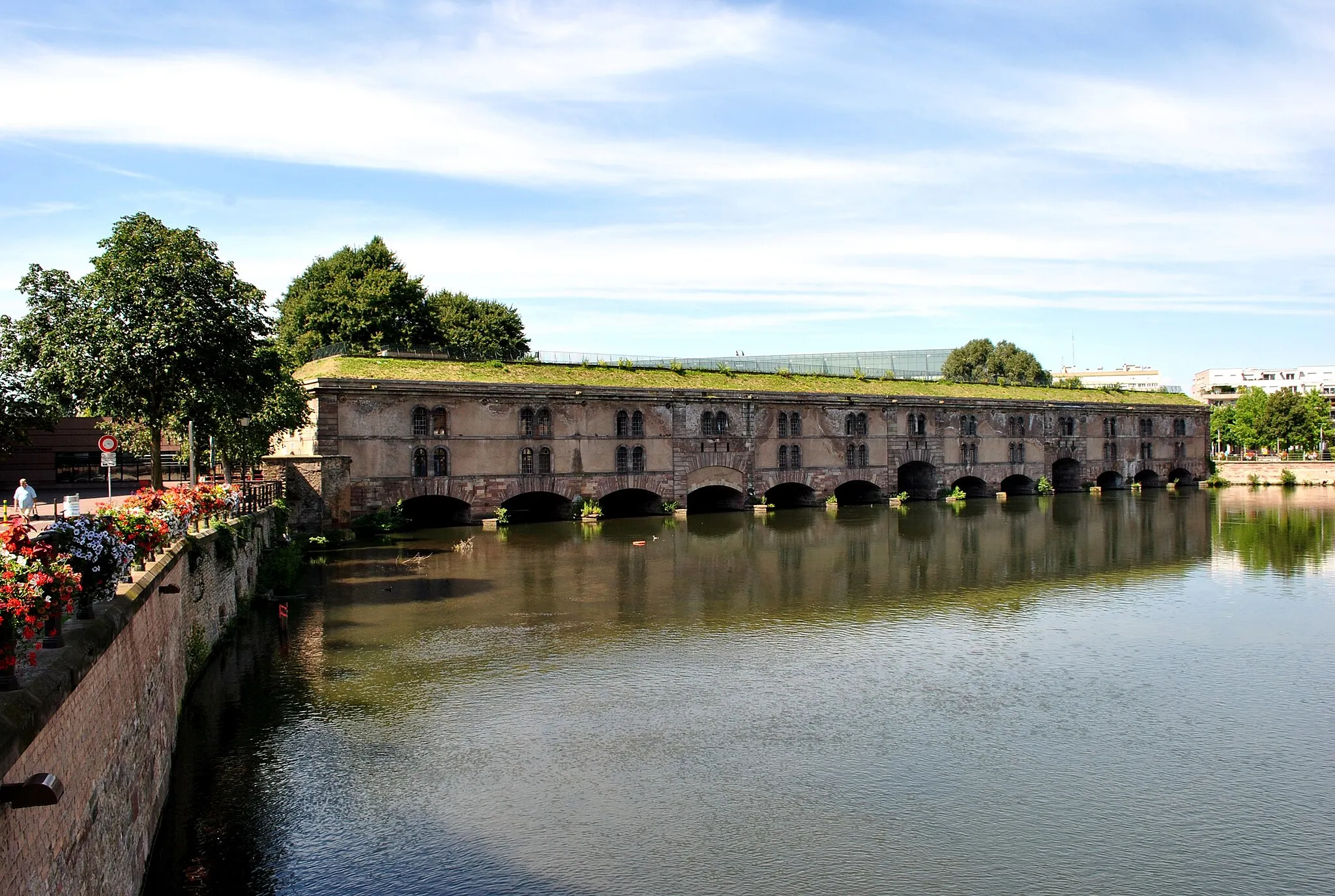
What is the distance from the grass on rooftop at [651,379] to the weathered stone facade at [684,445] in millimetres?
761

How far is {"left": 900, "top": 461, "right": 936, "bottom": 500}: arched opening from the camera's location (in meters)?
66.0

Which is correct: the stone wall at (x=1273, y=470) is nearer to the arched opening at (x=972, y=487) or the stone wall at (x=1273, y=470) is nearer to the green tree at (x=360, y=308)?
the arched opening at (x=972, y=487)

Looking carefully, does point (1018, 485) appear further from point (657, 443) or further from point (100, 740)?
point (100, 740)

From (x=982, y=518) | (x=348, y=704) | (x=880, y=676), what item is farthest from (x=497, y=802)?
(x=982, y=518)

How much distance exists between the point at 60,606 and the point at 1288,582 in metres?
35.6

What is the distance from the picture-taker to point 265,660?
2320 cm

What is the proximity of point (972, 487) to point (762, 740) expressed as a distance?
180ft

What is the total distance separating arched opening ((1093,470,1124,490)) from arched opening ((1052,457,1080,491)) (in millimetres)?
2707

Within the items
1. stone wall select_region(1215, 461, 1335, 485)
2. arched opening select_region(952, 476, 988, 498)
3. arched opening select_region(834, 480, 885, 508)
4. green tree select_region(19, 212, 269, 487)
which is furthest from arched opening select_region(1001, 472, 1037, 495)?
green tree select_region(19, 212, 269, 487)

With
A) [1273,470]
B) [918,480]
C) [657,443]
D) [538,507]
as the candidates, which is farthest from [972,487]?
[1273,470]

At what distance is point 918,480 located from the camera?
6694 cm

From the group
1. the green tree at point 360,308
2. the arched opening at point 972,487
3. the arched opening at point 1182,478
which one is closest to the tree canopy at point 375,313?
the green tree at point 360,308

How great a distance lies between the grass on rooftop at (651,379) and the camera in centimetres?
4719

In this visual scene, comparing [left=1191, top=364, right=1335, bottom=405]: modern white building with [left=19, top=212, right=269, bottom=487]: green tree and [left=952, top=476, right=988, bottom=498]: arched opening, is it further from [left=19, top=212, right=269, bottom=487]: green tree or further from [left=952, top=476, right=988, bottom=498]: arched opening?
[left=19, top=212, right=269, bottom=487]: green tree
